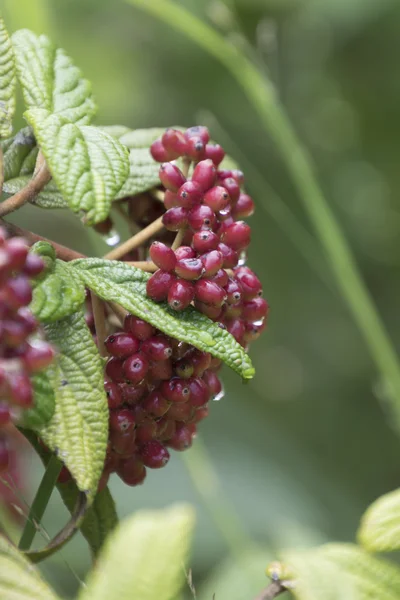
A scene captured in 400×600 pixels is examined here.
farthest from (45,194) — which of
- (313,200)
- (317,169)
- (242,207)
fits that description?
(317,169)

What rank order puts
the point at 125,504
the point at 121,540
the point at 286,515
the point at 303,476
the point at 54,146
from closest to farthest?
the point at 121,540 → the point at 54,146 → the point at 125,504 → the point at 286,515 → the point at 303,476

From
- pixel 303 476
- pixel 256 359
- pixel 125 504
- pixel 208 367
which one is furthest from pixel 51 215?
pixel 208 367

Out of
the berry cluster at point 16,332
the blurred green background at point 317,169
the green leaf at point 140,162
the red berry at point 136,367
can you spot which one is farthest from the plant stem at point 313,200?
the berry cluster at point 16,332

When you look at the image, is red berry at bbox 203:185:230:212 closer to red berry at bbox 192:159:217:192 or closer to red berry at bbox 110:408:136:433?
red berry at bbox 192:159:217:192

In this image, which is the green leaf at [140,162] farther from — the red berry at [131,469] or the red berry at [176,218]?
the red berry at [131,469]

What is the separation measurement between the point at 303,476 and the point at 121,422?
141 centimetres

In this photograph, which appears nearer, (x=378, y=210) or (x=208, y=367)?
(x=208, y=367)

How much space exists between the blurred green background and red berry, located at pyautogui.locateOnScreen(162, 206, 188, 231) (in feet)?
4.39

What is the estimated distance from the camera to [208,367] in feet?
1.90

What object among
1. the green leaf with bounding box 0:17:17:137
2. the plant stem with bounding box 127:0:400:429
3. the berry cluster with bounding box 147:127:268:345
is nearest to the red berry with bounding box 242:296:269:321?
the berry cluster with bounding box 147:127:268:345

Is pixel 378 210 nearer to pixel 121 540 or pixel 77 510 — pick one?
pixel 77 510

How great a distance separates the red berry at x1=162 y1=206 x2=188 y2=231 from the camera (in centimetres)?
56

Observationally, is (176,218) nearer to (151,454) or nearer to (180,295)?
(180,295)

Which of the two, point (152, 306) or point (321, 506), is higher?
point (152, 306)
